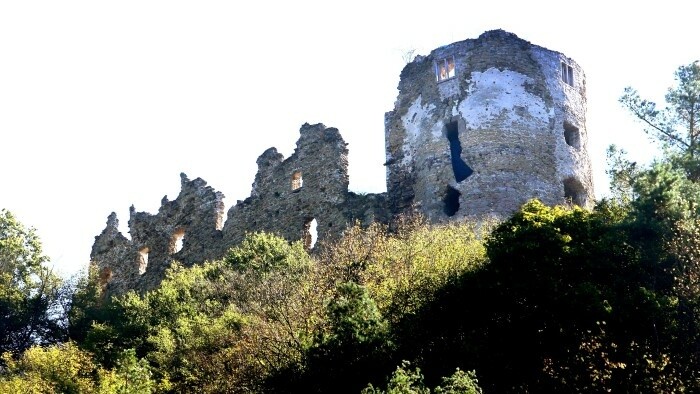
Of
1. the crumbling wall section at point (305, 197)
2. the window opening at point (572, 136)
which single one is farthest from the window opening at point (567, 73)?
the crumbling wall section at point (305, 197)

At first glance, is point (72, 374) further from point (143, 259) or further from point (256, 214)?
point (143, 259)

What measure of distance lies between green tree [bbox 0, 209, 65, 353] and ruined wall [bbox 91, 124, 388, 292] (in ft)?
11.0

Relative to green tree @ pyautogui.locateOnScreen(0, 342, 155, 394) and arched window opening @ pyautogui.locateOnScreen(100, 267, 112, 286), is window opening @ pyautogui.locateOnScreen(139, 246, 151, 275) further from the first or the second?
green tree @ pyautogui.locateOnScreen(0, 342, 155, 394)

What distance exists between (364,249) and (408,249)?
1.00 m

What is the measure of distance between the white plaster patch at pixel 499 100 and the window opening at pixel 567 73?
1.37 m

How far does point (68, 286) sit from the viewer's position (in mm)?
27547

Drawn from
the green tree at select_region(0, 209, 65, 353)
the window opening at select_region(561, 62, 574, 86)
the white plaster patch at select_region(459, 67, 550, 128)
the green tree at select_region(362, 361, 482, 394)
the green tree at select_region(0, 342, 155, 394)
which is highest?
the window opening at select_region(561, 62, 574, 86)

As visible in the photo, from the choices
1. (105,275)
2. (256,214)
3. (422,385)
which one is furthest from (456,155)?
(105,275)

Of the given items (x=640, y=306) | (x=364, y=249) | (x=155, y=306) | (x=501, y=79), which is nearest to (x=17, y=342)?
(x=155, y=306)

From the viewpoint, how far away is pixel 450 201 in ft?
71.1

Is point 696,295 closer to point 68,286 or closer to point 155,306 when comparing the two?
point 155,306

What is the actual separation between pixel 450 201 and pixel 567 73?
17.0 ft

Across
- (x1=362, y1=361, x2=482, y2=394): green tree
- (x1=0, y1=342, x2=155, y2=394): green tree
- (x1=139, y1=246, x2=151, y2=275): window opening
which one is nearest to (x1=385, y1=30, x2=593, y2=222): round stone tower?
(x1=0, y1=342, x2=155, y2=394): green tree

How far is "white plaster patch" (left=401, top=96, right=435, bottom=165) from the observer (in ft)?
74.7
